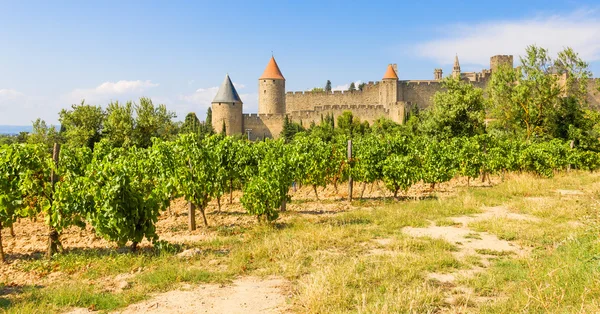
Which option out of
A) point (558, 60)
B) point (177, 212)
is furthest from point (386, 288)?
point (558, 60)

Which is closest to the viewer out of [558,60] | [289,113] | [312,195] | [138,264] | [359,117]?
[138,264]

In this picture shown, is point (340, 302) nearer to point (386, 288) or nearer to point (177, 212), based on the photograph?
point (386, 288)

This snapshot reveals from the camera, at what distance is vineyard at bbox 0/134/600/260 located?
21.3 ft

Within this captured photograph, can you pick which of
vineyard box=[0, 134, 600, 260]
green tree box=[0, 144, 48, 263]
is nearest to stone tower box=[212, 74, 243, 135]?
vineyard box=[0, 134, 600, 260]

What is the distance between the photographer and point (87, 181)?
652 cm

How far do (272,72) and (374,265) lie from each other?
45697 mm

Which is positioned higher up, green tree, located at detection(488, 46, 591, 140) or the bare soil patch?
green tree, located at detection(488, 46, 591, 140)

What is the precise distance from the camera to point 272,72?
1962 inches

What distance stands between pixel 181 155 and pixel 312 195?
225 inches

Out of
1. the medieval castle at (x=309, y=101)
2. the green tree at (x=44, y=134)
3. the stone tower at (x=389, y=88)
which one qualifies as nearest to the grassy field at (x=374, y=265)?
the green tree at (x=44, y=134)

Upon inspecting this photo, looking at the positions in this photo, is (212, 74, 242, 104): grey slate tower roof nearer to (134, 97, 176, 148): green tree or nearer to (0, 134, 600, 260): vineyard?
(134, 97, 176, 148): green tree

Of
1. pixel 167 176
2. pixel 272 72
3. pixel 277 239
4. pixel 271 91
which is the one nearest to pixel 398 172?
pixel 277 239

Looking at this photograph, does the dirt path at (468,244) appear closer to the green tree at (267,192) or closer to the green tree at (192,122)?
the green tree at (267,192)

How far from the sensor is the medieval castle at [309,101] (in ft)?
147
